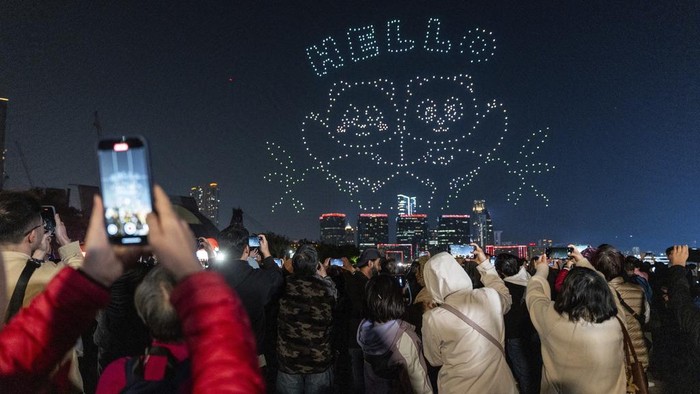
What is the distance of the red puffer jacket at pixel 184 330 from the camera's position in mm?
1194

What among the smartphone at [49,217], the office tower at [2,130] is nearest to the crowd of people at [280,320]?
the smartphone at [49,217]

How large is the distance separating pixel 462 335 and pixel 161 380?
115 inches

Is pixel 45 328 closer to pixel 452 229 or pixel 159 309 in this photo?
pixel 159 309

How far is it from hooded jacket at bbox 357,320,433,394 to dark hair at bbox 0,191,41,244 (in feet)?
10.9

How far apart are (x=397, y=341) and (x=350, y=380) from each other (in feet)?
14.3

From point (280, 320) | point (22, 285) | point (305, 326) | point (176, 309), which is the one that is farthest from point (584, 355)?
point (22, 285)

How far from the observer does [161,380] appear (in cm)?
184

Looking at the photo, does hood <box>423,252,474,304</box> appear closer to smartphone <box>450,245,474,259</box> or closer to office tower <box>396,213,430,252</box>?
smartphone <box>450,245,474,259</box>

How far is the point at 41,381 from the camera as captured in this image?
157 cm

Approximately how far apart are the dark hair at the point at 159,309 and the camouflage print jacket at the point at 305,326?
3824 millimetres

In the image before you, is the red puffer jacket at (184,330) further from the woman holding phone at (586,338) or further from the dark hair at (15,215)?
the woman holding phone at (586,338)

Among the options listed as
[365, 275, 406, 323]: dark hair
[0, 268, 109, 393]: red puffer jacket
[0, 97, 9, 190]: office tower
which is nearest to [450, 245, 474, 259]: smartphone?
[365, 275, 406, 323]: dark hair

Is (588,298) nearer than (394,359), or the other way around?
(588,298)

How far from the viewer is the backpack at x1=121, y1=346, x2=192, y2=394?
1.77 m
